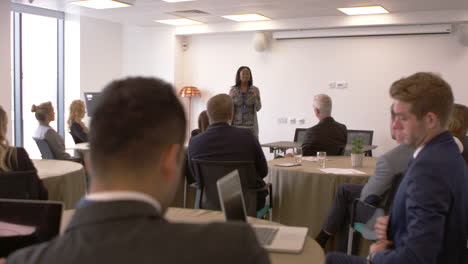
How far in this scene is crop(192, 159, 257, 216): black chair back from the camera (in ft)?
11.7

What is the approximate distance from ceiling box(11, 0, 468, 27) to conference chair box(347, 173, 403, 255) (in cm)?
414

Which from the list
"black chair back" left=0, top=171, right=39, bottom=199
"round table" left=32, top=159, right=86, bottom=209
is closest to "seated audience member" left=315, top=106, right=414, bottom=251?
"round table" left=32, top=159, right=86, bottom=209

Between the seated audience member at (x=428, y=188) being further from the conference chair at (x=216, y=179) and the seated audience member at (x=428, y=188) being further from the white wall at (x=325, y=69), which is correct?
the white wall at (x=325, y=69)

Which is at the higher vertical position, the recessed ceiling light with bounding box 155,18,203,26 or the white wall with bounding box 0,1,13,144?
the recessed ceiling light with bounding box 155,18,203,26

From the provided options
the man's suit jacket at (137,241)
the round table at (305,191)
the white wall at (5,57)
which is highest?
the white wall at (5,57)

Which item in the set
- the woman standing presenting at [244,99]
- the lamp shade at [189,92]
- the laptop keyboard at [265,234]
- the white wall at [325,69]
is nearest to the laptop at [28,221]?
the laptop keyboard at [265,234]

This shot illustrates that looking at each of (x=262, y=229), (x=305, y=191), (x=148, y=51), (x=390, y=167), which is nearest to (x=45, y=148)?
(x=305, y=191)

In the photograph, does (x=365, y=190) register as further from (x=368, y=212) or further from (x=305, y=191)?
(x=305, y=191)

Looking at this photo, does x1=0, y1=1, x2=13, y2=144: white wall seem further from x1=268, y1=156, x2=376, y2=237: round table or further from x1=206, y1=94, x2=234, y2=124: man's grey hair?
x1=268, y1=156, x2=376, y2=237: round table

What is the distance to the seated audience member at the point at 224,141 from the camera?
3.77 meters

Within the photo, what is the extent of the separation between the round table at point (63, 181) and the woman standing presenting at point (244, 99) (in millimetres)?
3260

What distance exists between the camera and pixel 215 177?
3.60m

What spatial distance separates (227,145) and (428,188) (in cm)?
220

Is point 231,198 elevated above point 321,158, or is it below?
above
